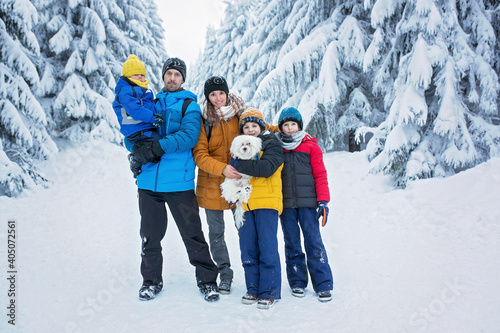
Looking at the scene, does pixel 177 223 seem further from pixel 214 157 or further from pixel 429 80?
pixel 429 80

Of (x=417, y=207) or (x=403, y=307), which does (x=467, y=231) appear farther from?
(x=403, y=307)

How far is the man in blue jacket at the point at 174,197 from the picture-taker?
3207 millimetres

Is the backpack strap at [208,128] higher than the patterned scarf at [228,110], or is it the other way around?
the patterned scarf at [228,110]

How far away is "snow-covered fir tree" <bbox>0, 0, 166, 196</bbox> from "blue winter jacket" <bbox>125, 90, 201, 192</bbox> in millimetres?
5149

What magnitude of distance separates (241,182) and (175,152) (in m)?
0.77

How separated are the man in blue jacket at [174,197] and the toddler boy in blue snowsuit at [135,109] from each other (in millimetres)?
96

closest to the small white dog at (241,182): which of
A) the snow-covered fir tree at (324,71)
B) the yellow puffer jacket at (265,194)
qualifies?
the yellow puffer jacket at (265,194)

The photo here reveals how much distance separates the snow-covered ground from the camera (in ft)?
8.72

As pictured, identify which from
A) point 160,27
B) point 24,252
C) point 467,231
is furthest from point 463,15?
point 160,27

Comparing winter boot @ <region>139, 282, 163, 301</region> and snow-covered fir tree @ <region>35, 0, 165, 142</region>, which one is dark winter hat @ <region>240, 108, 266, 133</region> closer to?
winter boot @ <region>139, 282, 163, 301</region>

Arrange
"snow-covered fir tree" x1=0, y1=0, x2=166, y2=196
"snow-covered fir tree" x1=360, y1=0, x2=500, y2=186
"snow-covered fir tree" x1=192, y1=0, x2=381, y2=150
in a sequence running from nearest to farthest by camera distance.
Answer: "snow-covered fir tree" x1=360, y1=0, x2=500, y2=186
"snow-covered fir tree" x1=0, y1=0, x2=166, y2=196
"snow-covered fir tree" x1=192, y1=0, x2=381, y2=150

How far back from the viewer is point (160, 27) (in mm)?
24531

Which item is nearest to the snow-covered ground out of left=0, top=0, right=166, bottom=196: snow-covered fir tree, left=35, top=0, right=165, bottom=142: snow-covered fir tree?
left=0, top=0, right=166, bottom=196: snow-covered fir tree

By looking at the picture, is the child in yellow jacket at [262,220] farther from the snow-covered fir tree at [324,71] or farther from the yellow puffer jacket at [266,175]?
the snow-covered fir tree at [324,71]
